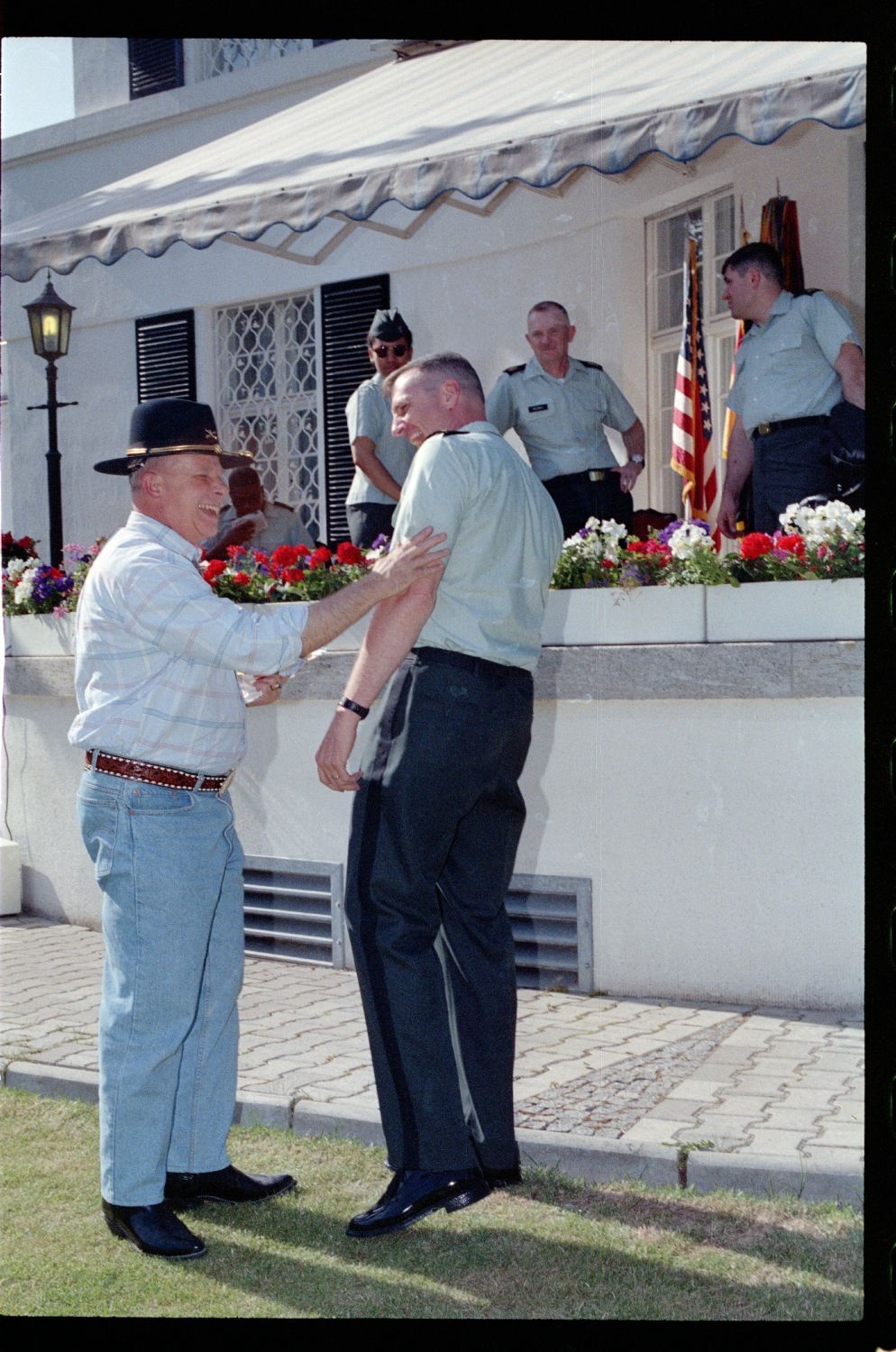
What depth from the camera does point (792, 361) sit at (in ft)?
18.3

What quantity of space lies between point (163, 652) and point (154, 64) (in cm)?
218

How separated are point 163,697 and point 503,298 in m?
2.79

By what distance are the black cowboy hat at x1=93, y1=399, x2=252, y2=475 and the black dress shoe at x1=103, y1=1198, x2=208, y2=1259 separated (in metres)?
1.79

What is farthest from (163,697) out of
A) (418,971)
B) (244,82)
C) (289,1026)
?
(244,82)

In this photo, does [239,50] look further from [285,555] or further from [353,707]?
[353,707]

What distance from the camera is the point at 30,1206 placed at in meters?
3.89

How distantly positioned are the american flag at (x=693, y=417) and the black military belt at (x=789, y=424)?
871 mm

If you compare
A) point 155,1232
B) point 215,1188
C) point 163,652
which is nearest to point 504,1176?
point 215,1188

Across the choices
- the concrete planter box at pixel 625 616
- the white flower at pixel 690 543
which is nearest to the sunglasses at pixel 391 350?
the concrete planter box at pixel 625 616

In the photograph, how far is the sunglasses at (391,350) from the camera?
18.1 ft

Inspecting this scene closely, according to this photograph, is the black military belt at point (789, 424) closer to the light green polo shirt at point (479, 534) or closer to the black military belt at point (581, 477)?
the black military belt at point (581, 477)

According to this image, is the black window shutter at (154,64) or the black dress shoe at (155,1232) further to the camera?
the black window shutter at (154,64)

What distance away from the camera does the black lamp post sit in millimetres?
4672

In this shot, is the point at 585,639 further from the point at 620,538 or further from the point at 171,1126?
the point at 171,1126
